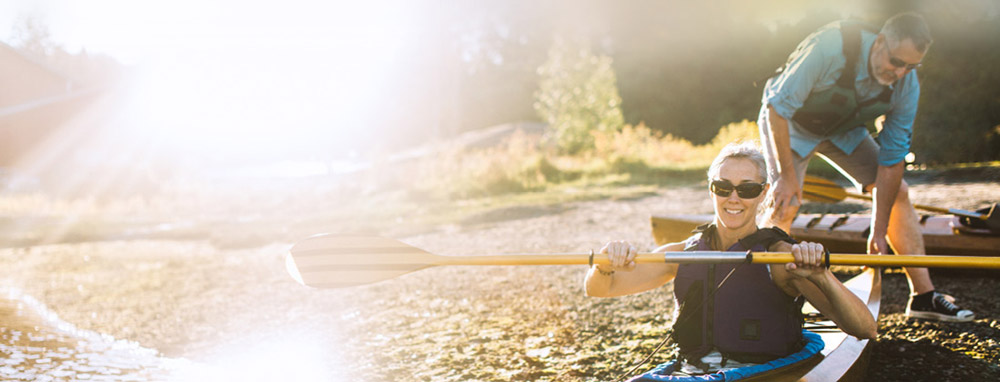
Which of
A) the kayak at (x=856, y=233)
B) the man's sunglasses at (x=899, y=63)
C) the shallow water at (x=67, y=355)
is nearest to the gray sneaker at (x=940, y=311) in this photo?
the kayak at (x=856, y=233)

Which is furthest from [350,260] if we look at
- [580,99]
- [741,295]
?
[580,99]

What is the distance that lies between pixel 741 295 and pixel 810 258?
286 millimetres

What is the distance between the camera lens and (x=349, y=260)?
2918 millimetres

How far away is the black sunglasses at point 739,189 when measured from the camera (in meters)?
2.10

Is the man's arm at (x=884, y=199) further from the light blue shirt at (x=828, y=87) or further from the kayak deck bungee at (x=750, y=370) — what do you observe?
the kayak deck bungee at (x=750, y=370)

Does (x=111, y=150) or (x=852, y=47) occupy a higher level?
(x=111, y=150)

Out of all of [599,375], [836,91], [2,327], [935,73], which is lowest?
[599,375]

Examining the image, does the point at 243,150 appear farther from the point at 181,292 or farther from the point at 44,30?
the point at 181,292

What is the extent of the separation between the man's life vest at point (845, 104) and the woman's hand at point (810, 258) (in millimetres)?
1527

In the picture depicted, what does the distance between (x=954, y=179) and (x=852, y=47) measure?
330 inches

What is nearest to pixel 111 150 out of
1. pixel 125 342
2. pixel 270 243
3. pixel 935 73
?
pixel 270 243

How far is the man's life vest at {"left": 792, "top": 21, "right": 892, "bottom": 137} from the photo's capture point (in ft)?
10.2

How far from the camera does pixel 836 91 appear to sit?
10.4 ft

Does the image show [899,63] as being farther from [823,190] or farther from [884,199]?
[823,190]
